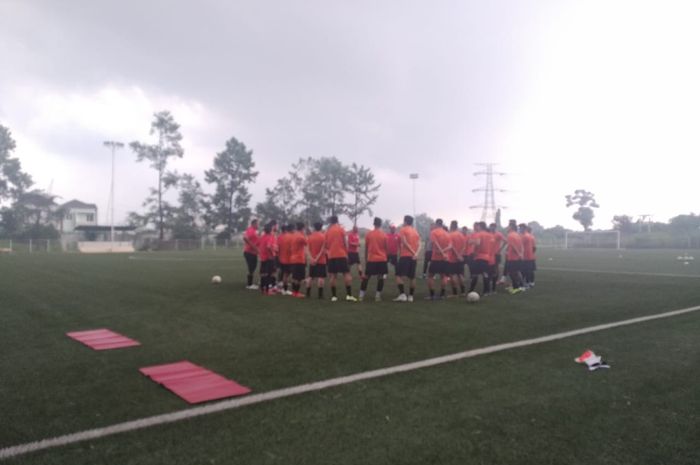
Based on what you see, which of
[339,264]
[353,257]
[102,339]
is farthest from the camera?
[353,257]

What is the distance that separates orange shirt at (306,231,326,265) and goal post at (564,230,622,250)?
56.4 metres

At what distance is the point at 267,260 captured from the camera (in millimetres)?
13328

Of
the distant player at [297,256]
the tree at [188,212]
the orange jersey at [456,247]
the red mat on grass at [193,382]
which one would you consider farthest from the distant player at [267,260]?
the tree at [188,212]

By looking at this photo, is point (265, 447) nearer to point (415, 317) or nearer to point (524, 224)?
point (415, 317)

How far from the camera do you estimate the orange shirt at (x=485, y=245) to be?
13094mm

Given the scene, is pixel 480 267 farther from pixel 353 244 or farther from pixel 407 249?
pixel 353 244

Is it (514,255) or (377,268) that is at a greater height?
(514,255)

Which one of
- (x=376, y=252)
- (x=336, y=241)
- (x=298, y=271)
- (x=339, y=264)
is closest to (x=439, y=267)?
(x=376, y=252)

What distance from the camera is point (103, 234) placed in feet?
208

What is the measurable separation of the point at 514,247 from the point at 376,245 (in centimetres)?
490

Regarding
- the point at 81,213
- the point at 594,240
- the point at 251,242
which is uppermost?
the point at 81,213

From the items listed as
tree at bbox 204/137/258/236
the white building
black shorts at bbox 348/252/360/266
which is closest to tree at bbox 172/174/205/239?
tree at bbox 204/137/258/236

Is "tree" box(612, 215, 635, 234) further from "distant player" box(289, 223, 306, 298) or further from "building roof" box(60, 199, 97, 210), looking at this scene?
"building roof" box(60, 199, 97, 210)

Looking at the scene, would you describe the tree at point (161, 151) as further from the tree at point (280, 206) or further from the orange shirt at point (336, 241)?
the orange shirt at point (336, 241)
